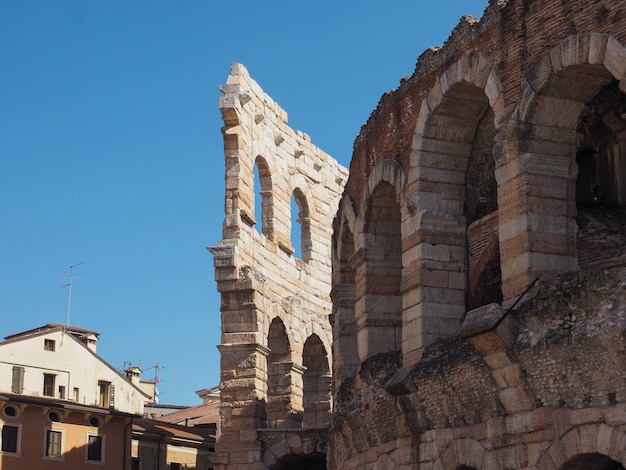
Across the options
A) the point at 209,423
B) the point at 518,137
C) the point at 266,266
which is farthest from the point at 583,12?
the point at 209,423

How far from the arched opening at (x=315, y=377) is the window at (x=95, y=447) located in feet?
24.8

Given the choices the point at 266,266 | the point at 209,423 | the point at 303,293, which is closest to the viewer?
the point at 266,266

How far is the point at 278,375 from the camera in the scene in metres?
29.2

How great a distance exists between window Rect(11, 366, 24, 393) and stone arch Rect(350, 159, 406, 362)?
1862cm

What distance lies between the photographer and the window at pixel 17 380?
35.5 meters

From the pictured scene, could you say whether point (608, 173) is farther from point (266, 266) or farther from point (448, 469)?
point (266, 266)

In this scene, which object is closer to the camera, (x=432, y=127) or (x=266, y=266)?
(x=432, y=127)

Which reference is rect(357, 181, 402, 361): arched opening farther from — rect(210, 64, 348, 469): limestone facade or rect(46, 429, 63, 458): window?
rect(46, 429, 63, 458): window

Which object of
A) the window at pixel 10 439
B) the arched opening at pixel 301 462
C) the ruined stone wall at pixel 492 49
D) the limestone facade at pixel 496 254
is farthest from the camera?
the window at pixel 10 439

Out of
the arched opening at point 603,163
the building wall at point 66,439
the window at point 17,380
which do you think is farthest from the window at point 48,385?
the arched opening at point 603,163

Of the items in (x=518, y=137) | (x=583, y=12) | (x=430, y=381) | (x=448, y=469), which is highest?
(x=583, y=12)

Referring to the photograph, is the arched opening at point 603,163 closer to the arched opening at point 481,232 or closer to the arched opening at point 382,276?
the arched opening at point 481,232

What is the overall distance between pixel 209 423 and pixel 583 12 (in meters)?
30.7

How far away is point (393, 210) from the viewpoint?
19.1 meters
